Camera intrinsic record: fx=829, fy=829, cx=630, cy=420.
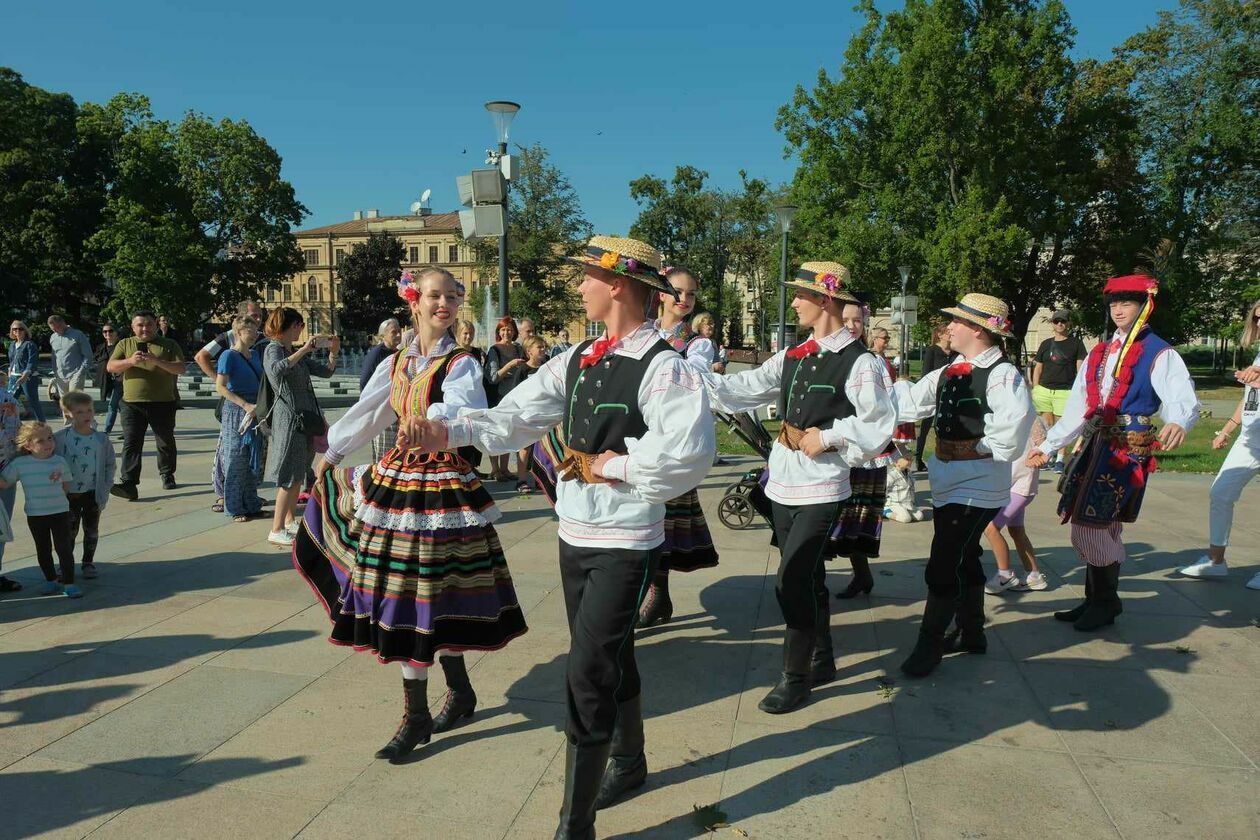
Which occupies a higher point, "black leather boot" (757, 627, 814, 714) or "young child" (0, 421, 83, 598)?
"young child" (0, 421, 83, 598)

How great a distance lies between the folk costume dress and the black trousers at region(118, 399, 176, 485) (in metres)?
5.92

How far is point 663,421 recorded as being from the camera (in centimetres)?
272

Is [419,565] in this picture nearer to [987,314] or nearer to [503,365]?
[987,314]

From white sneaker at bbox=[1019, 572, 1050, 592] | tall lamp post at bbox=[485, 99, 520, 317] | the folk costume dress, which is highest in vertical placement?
tall lamp post at bbox=[485, 99, 520, 317]

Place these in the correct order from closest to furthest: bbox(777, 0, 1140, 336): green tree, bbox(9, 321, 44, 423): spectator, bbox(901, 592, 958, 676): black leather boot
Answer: bbox(901, 592, 958, 676): black leather boot, bbox(9, 321, 44, 423): spectator, bbox(777, 0, 1140, 336): green tree

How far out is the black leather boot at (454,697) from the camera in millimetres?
3598

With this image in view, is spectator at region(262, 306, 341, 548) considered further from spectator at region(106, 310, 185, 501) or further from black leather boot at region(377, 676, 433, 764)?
black leather boot at region(377, 676, 433, 764)

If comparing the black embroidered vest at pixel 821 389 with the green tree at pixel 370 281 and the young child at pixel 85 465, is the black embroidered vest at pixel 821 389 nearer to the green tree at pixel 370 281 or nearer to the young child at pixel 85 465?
the young child at pixel 85 465

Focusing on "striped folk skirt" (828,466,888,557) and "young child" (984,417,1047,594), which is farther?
"young child" (984,417,1047,594)

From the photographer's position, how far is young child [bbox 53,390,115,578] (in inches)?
Result: 216

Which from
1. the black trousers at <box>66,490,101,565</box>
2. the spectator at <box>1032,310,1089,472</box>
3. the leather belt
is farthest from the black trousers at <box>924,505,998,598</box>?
the spectator at <box>1032,310,1089,472</box>

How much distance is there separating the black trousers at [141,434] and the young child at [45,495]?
3159 mm

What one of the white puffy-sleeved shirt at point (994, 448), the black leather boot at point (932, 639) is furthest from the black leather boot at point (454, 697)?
the white puffy-sleeved shirt at point (994, 448)

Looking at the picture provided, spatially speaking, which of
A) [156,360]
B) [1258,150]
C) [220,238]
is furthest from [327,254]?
[156,360]
